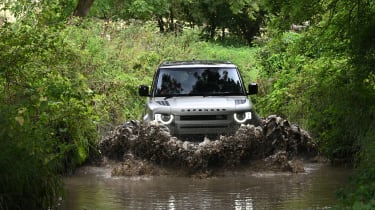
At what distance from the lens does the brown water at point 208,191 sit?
13.4 meters

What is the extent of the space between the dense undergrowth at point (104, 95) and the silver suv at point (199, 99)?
1154 mm

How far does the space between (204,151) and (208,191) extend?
80.0 inches

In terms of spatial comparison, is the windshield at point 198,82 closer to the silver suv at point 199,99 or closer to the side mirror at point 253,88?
the silver suv at point 199,99

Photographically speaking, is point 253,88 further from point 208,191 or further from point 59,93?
point 59,93

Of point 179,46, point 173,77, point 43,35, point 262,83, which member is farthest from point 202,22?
point 43,35

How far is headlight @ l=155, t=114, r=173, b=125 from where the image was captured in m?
17.1

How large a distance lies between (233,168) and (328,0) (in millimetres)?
3451

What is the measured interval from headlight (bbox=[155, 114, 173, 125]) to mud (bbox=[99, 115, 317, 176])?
156 millimetres

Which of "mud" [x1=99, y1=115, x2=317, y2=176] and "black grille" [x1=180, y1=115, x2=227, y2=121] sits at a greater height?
"black grille" [x1=180, y1=115, x2=227, y2=121]

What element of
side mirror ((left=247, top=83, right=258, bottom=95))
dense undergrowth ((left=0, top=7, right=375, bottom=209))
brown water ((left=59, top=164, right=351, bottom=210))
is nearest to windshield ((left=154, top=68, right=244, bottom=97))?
side mirror ((left=247, top=83, right=258, bottom=95))

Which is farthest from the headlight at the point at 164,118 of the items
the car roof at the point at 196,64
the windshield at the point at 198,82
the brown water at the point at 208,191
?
the car roof at the point at 196,64

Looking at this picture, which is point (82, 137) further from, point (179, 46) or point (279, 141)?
point (179, 46)

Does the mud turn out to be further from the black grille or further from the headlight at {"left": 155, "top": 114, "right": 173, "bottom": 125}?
the black grille

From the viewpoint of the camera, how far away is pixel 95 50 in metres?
25.1
